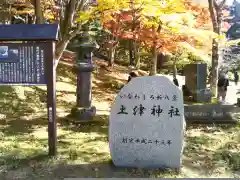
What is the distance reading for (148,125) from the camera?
17.0 feet

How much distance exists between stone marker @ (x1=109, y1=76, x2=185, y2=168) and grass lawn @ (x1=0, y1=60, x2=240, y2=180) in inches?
9.0

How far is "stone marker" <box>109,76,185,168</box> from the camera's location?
5117mm

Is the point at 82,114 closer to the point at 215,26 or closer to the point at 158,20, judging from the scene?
the point at 158,20

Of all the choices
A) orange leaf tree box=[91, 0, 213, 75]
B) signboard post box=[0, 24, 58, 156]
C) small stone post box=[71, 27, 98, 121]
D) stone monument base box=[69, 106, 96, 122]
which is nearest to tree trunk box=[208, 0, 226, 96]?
orange leaf tree box=[91, 0, 213, 75]

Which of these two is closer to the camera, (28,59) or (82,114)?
(28,59)

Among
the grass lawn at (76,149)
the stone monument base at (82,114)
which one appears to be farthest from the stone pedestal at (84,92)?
the grass lawn at (76,149)

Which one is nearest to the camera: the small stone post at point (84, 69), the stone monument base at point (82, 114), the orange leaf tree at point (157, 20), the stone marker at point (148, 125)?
the stone marker at point (148, 125)

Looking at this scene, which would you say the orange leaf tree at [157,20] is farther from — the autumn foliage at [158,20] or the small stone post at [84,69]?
the small stone post at [84,69]

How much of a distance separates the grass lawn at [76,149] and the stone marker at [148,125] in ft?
0.75

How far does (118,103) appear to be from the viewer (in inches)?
203

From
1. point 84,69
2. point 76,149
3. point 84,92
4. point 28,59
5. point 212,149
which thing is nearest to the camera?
point 28,59

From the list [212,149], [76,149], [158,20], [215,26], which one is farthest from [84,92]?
[215,26]

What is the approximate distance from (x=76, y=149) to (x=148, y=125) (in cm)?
159

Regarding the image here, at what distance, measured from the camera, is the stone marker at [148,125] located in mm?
5117
